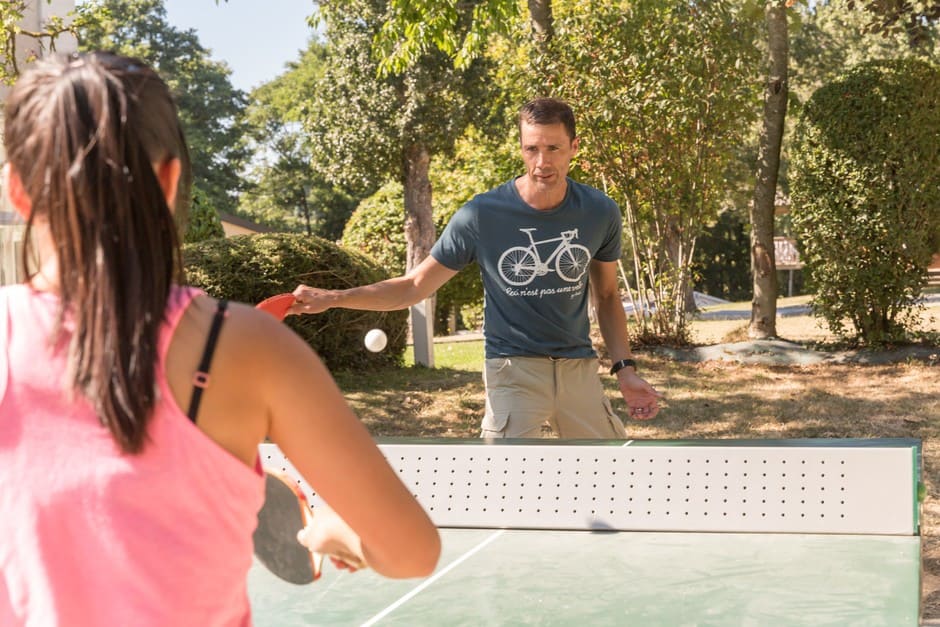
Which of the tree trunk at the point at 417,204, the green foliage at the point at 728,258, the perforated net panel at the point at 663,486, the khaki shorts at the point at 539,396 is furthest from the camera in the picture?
the green foliage at the point at 728,258

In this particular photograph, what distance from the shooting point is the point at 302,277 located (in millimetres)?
12141

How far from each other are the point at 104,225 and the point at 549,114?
384 centimetres

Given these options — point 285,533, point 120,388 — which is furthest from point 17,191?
point 285,533

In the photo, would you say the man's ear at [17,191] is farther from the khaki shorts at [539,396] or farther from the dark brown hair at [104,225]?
the khaki shorts at [539,396]

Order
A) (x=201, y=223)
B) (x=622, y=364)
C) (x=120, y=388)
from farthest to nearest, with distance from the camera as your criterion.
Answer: (x=201, y=223)
(x=622, y=364)
(x=120, y=388)

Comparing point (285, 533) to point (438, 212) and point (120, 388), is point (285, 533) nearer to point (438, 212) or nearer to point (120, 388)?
point (120, 388)

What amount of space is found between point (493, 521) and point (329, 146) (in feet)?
54.2

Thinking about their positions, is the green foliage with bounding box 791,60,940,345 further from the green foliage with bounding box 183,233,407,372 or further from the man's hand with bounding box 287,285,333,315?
the man's hand with bounding box 287,285,333,315

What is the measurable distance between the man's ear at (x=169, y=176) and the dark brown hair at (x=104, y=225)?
25 millimetres

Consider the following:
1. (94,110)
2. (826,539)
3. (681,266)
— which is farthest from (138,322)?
(681,266)

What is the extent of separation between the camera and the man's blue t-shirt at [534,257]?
4883 millimetres

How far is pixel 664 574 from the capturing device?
391 cm

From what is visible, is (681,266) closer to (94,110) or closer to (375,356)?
(375,356)

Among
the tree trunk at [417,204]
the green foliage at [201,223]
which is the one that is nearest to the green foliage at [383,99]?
the tree trunk at [417,204]
